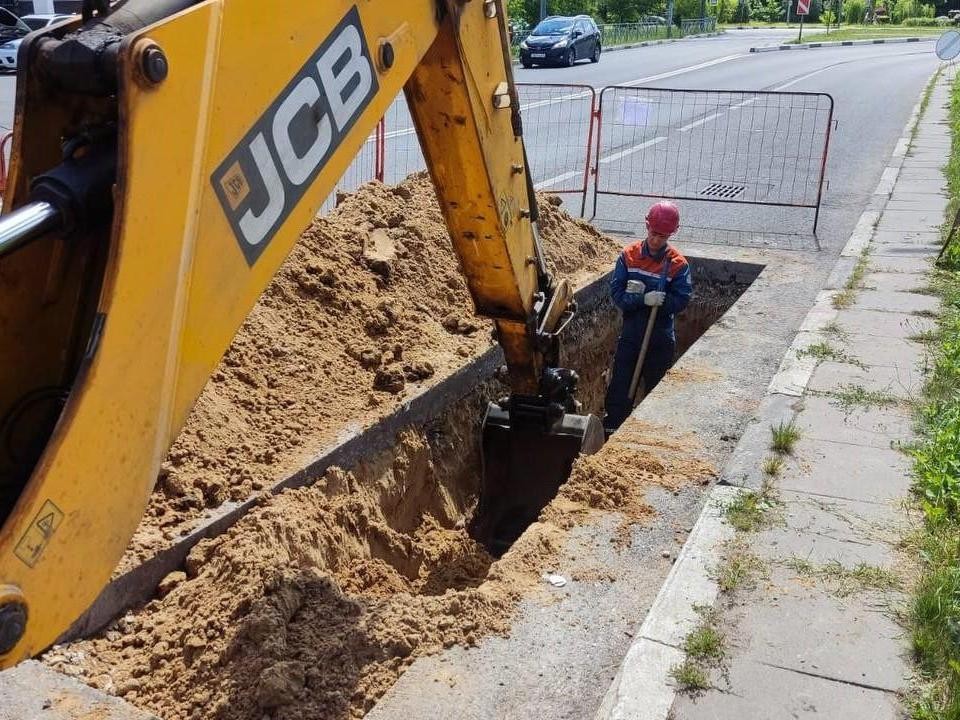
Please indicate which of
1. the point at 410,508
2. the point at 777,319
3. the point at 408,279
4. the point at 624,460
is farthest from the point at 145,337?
the point at 777,319

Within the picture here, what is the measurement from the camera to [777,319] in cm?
782

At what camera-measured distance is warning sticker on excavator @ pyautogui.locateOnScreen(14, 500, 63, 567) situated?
1.83 metres

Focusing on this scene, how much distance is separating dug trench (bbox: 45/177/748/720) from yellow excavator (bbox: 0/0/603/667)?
1477 millimetres

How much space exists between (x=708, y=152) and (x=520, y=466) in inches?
463

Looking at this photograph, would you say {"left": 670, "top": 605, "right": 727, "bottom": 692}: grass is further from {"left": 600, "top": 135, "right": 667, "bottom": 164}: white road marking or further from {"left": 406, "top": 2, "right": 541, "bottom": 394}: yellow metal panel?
{"left": 600, "top": 135, "right": 667, "bottom": 164}: white road marking

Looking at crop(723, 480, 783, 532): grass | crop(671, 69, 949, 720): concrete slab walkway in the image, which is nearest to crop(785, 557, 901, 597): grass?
crop(671, 69, 949, 720): concrete slab walkway

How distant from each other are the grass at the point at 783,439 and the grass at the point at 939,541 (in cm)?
61

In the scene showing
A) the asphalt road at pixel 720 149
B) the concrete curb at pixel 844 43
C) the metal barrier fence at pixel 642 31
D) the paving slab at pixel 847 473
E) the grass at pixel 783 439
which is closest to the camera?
the paving slab at pixel 847 473

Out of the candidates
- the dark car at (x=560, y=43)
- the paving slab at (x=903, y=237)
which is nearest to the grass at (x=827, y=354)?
the paving slab at (x=903, y=237)

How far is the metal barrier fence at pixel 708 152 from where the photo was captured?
13.3 meters

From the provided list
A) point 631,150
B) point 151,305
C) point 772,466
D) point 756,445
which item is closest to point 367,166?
point 631,150

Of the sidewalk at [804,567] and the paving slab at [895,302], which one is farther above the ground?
the sidewalk at [804,567]

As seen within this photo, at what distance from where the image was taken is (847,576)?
3977 millimetres

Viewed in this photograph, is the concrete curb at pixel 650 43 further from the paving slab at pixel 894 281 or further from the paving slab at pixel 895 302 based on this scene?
the paving slab at pixel 895 302
